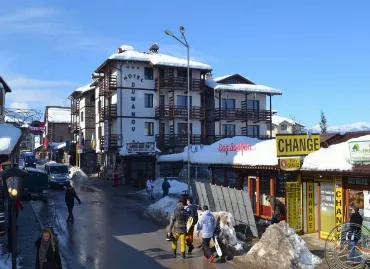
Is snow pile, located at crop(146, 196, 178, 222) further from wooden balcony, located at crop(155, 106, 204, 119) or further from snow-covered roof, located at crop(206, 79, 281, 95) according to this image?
snow-covered roof, located at crop(206, 79, 281, 95)

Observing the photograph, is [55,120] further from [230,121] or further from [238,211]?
[238,211]

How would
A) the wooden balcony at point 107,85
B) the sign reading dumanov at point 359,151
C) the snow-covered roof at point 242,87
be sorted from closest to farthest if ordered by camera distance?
1. the sign reading dumanov at point 359,151
2. the wooden balcony at point 107,85
3. the snow-covered roof at point 242,87

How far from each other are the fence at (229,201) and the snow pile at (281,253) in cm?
324

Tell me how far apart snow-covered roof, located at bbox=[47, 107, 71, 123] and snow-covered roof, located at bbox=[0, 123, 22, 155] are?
69776mm

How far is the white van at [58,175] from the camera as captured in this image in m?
35.9

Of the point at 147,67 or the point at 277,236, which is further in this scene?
the point at 147,67

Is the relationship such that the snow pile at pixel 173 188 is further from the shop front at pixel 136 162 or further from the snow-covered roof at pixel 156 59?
the snow-covered roof at pixel 156 59

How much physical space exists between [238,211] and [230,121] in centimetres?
3380

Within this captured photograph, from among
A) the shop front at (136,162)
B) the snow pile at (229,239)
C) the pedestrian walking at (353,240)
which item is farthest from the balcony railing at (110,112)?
the pedestrian walking at (353,240)

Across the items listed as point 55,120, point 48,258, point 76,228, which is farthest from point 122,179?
point 55,120

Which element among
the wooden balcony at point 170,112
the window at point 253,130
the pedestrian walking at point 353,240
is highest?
the wooden balcony at point 170,112

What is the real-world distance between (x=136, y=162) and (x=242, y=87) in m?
16.1

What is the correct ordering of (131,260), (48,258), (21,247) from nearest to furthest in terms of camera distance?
(48,258), (131,260), (21,247)

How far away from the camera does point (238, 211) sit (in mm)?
16344
